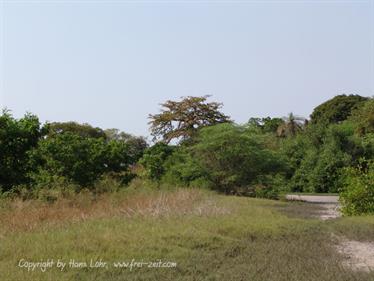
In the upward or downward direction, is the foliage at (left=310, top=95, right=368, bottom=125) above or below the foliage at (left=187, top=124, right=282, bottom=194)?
above

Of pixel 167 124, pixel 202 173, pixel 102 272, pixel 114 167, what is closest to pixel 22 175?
pixel 114 167

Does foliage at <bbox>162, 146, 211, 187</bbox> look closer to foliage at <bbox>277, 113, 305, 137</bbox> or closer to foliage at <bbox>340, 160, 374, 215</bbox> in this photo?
foliage at <bbox>340, 160, 374, 215</bbox>

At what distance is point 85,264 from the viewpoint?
6609mm

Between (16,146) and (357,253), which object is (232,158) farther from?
(357,253)

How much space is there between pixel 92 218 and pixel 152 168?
16891mm

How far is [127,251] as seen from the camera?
7.41m

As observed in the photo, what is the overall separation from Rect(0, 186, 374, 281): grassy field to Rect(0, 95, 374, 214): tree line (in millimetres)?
4379

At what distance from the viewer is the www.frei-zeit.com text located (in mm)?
6414

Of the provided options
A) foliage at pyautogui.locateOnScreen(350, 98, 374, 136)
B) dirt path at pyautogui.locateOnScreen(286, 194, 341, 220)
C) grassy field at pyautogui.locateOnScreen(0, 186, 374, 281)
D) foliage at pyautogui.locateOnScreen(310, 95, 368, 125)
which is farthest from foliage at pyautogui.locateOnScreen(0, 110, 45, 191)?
foliage at pyautogui.locateOnScreen(310, 95, 368, 125)

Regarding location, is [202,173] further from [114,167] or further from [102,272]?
[102,272]

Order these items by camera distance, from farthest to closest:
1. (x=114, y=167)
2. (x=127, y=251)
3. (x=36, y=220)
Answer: (x=114, y=167)
(x=36, y=220)
(x=127, y=251)

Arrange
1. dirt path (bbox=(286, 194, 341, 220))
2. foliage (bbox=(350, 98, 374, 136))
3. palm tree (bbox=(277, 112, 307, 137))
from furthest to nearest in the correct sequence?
palm tree (bbox=(277, 112, 307, 137)), foliage (bbox=(350, 98, 374, 136)), dirt path (bbox=(286, 194, 341, 220))

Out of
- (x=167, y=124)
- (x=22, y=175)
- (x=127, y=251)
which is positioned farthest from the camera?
(x=167, y=124)

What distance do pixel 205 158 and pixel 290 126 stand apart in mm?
19746
